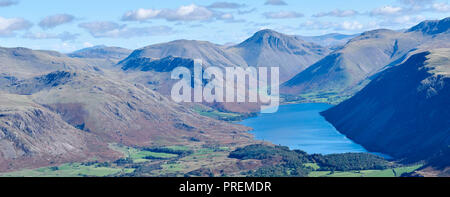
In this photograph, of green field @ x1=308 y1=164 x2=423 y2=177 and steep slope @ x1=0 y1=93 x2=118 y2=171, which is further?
steep slope @ x1=0 y1=93 x2=118 y2=171

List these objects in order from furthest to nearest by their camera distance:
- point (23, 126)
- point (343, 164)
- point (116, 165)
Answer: point (23, 126) < point (116, 165) < point (343, 164)

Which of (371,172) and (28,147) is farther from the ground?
(28,147)

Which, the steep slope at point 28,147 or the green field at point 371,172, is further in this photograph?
the steep slope at point 28,147

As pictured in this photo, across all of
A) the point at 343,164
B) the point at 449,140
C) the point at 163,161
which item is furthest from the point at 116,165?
the point at 449,140

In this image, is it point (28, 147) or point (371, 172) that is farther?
point (28, 147)
